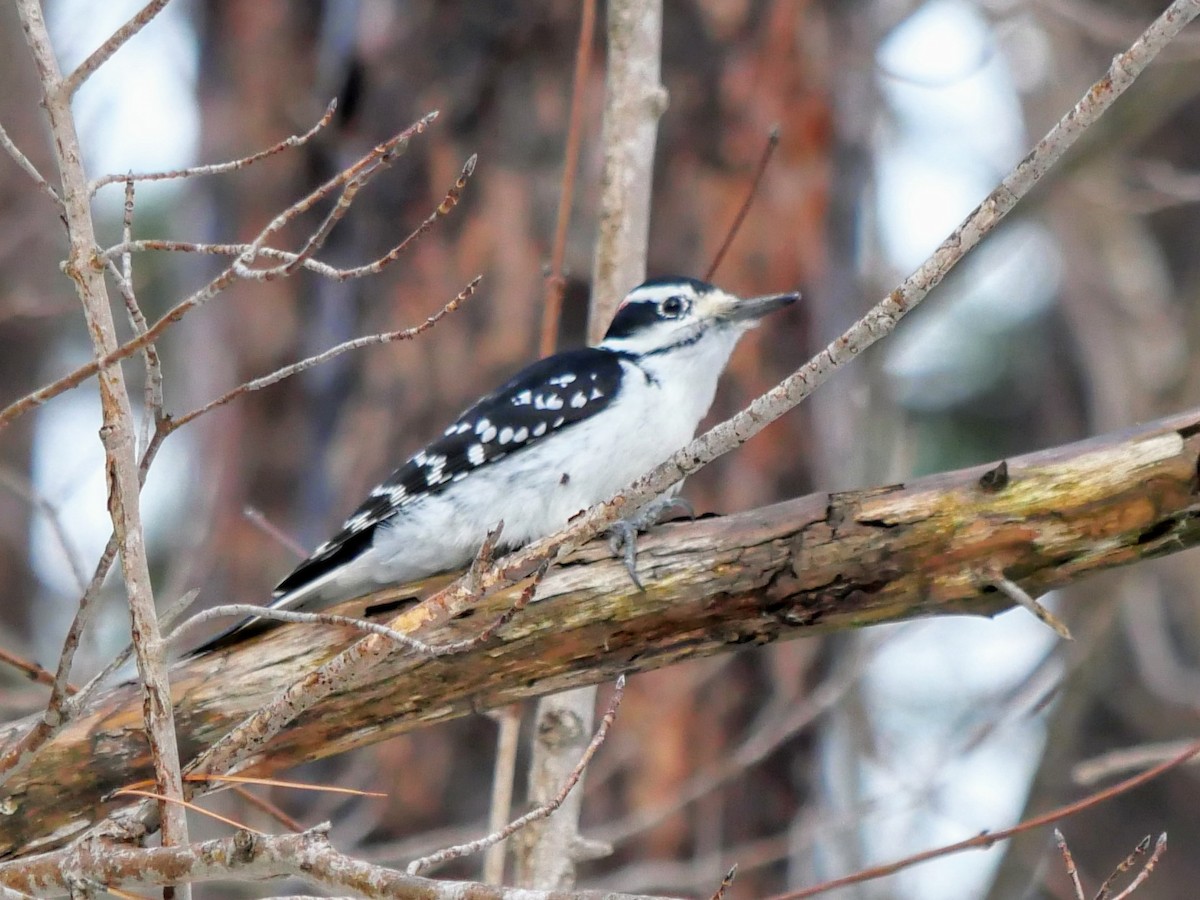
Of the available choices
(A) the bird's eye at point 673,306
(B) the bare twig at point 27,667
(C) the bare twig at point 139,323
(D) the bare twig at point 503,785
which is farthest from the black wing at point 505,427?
(C) the bare twig at point 139,323

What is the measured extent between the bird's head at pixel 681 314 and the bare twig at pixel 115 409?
7.47ft

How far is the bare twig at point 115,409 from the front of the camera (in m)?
2.09

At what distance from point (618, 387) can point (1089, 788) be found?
4790 millimetres

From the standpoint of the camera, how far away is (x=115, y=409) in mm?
2221

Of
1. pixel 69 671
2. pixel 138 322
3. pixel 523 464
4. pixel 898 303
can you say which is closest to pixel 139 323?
pixel 138 322

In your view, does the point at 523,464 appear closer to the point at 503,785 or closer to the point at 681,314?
the point at 681,314

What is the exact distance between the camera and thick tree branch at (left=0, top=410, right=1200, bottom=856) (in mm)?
2766

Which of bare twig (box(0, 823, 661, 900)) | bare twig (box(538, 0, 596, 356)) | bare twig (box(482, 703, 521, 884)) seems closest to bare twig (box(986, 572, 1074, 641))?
bare twig (box(0, 823, 661, 900))

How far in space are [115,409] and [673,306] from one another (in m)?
2.52

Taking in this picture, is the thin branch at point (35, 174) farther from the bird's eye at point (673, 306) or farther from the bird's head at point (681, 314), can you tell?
the bird's eye at point (673, 306)

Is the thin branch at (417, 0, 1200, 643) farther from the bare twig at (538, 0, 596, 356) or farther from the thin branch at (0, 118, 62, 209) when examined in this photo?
the bare twig at (538, 0, 596, 356)

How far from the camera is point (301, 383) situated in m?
5.52

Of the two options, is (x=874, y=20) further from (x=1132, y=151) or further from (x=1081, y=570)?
(x=1081, y=570)

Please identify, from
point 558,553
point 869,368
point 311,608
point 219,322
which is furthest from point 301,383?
point 558,553
